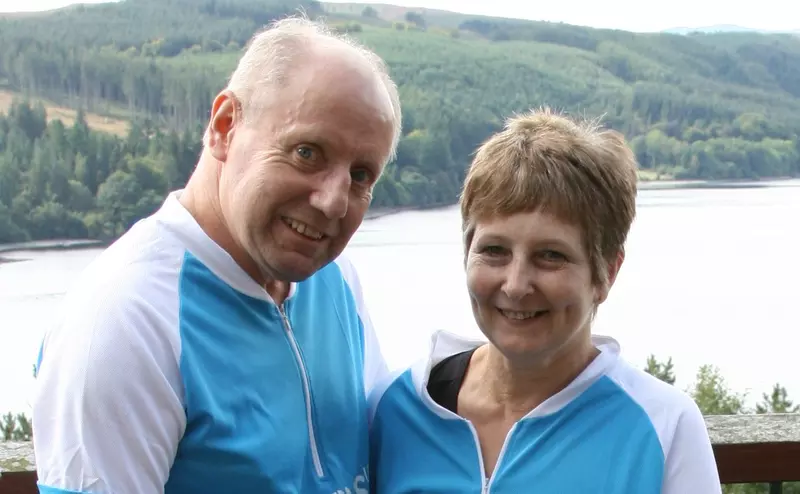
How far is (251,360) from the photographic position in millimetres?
1481

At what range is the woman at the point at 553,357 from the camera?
154 cm

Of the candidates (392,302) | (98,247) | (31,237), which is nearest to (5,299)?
(31,237)

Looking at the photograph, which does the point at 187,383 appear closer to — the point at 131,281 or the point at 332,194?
the point at 131,281

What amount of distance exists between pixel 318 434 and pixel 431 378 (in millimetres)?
337

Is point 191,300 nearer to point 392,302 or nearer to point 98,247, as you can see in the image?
point 98,247

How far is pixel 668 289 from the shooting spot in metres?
3.98

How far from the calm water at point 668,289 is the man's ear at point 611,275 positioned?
136cm

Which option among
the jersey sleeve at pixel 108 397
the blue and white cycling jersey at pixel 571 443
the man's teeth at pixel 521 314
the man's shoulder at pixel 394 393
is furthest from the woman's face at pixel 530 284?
the jersey sleeve at pixel 108 397

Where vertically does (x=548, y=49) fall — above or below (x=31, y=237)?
above

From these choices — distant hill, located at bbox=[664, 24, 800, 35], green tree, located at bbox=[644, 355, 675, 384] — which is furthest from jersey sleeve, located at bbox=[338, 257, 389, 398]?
distant hill, located at bbox=[664, 24, 800, 35]

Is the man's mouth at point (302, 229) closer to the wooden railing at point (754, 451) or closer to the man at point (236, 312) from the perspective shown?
the man at point (236, 312)

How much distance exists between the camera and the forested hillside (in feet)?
9.61

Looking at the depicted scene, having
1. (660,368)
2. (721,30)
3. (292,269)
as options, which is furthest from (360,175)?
(721,30)

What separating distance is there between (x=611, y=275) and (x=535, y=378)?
0.26m
